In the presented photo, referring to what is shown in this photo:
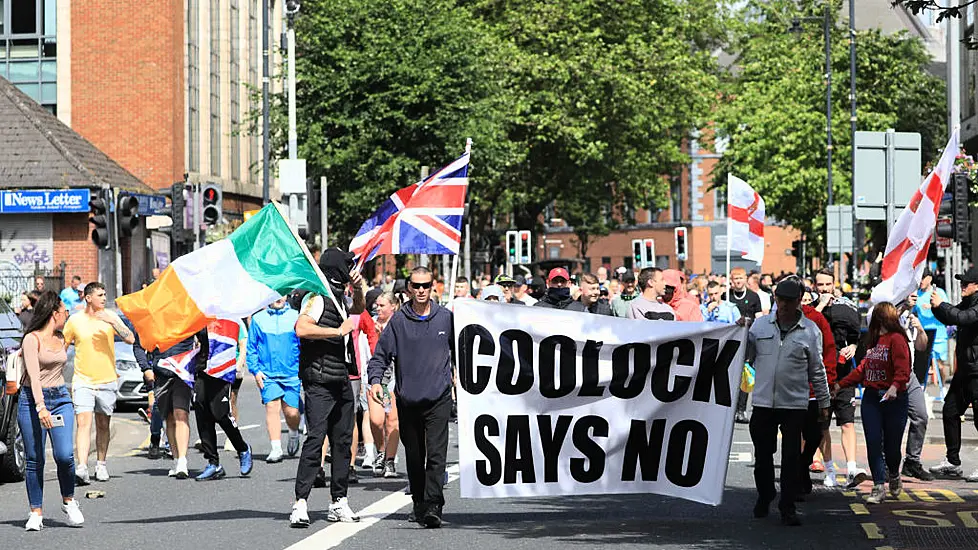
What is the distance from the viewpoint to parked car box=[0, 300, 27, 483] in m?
14.7

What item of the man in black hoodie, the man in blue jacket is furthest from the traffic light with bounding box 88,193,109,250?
the man in black hoodie

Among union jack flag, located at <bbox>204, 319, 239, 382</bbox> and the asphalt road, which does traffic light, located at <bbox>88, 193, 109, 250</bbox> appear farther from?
the asphalt road

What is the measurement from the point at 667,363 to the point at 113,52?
36.9 m

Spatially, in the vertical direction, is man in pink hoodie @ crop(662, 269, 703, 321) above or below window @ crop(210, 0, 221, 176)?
below

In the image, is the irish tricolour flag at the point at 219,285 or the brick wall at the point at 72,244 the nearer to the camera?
the irish tricolour flag at the point at 219,285

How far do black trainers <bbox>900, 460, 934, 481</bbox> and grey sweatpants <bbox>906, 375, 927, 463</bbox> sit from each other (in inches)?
1.7

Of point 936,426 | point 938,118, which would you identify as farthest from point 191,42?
point 936,426

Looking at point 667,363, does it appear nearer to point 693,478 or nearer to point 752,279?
point 693,478

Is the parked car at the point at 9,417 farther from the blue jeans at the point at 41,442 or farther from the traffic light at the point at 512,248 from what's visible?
the traffic light at the point at 512,248

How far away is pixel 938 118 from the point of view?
59.8 m

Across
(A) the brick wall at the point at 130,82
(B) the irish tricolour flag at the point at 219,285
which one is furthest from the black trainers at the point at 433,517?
(A) the brick wall at the point at 130,82

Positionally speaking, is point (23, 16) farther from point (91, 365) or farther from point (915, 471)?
point (915, 471)

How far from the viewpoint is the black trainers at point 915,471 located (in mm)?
14781

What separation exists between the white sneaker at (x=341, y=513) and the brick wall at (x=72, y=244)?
98.0 ft
